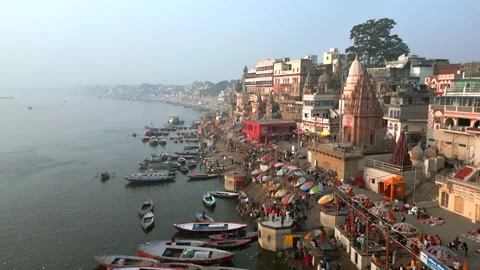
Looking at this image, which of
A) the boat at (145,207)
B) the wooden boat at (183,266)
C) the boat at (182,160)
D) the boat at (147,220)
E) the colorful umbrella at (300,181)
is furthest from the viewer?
the boat at (182,160)

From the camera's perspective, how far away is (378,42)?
65938mm

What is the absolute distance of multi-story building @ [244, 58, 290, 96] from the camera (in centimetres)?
7938

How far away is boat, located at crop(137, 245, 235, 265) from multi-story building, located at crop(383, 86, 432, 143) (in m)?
20.6

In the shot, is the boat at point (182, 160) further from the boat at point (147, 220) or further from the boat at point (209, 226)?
the boat at point (209, 226)

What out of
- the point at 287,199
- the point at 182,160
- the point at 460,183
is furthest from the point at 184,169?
the point at 460,183

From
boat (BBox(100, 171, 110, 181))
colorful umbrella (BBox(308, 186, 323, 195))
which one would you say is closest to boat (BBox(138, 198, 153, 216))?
boat (BBox(100, 171, 110, 181))

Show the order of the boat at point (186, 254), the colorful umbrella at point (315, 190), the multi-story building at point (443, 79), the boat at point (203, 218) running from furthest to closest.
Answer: the multi-story building at point (443, 79)
the boat at point (203, 218)
the colorful umbrella at point (315, 190)
the boat at point (186, 254)

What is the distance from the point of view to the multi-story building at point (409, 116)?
35.4 metres

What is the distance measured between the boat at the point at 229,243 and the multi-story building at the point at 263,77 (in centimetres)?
5650

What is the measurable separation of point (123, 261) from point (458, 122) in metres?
26.0

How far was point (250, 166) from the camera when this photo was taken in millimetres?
40406

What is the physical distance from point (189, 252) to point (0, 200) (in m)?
24.4

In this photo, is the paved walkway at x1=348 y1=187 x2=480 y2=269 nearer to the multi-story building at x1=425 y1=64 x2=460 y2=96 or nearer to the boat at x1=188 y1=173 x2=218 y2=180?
the boat at x1=188 y1=173 x2=218 y2=180

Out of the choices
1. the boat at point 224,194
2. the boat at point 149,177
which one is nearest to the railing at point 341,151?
the boat at point 224,194
